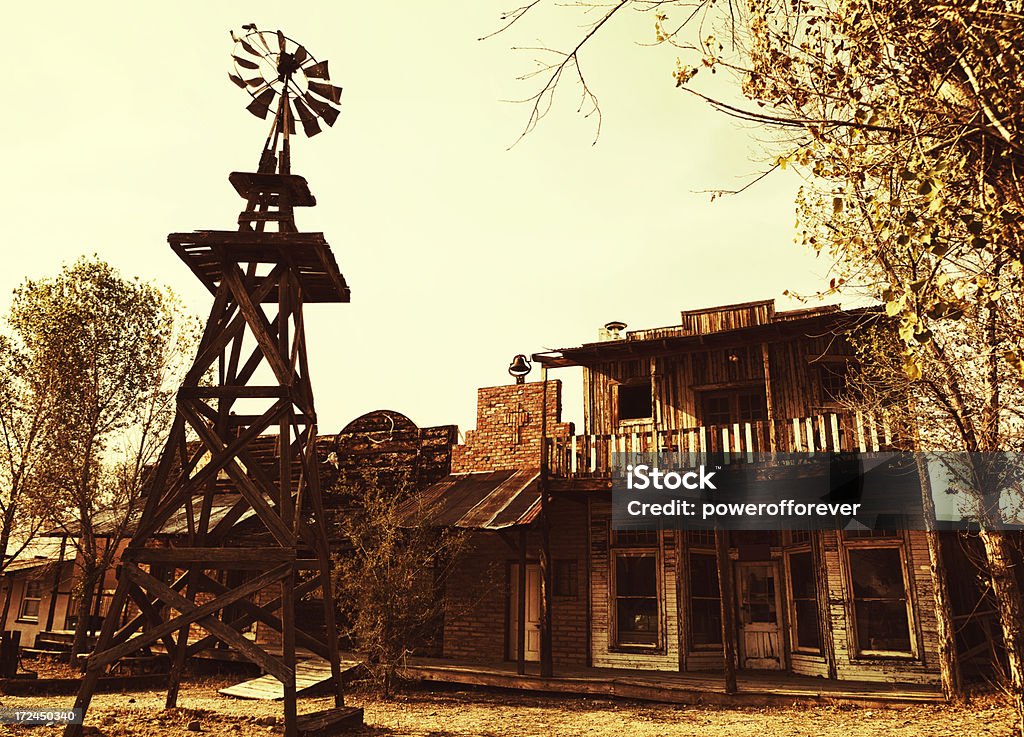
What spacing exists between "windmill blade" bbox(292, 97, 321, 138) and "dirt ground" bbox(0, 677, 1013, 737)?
28.2 feet

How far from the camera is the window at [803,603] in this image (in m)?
13.5

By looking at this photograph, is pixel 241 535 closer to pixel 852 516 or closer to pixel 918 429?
pixel 852 516

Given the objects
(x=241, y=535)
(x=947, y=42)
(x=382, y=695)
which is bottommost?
(x=382, y=695)

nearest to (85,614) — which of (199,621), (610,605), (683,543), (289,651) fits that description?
(199,621)

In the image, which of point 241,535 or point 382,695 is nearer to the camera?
point 382,695

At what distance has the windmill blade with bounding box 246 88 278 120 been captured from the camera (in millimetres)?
10719

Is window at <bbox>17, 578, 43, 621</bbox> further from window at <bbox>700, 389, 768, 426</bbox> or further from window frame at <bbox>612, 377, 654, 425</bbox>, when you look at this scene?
window at <bbox>700, 389, 768, 426</bbox>

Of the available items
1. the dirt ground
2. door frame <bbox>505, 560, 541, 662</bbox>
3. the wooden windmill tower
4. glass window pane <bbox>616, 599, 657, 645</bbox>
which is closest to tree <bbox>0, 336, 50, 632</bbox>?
the dirt ground

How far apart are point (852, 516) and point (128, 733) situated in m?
12.3

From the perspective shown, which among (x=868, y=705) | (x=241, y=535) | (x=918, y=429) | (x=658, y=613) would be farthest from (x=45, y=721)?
(x=918, y=429)

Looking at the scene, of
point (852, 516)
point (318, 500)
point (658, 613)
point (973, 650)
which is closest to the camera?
point (318, 500)

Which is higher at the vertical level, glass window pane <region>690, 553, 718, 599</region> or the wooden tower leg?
glass window pane <region>690, 553, 718, 599</region>

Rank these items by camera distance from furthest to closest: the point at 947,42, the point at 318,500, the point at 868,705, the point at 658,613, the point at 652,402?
1. the point at 652,402
2. the point at 658,613
3. the point at 868,705
4. the point at 318,500
5. the point at 947,42

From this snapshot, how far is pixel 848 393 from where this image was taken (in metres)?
13.4
